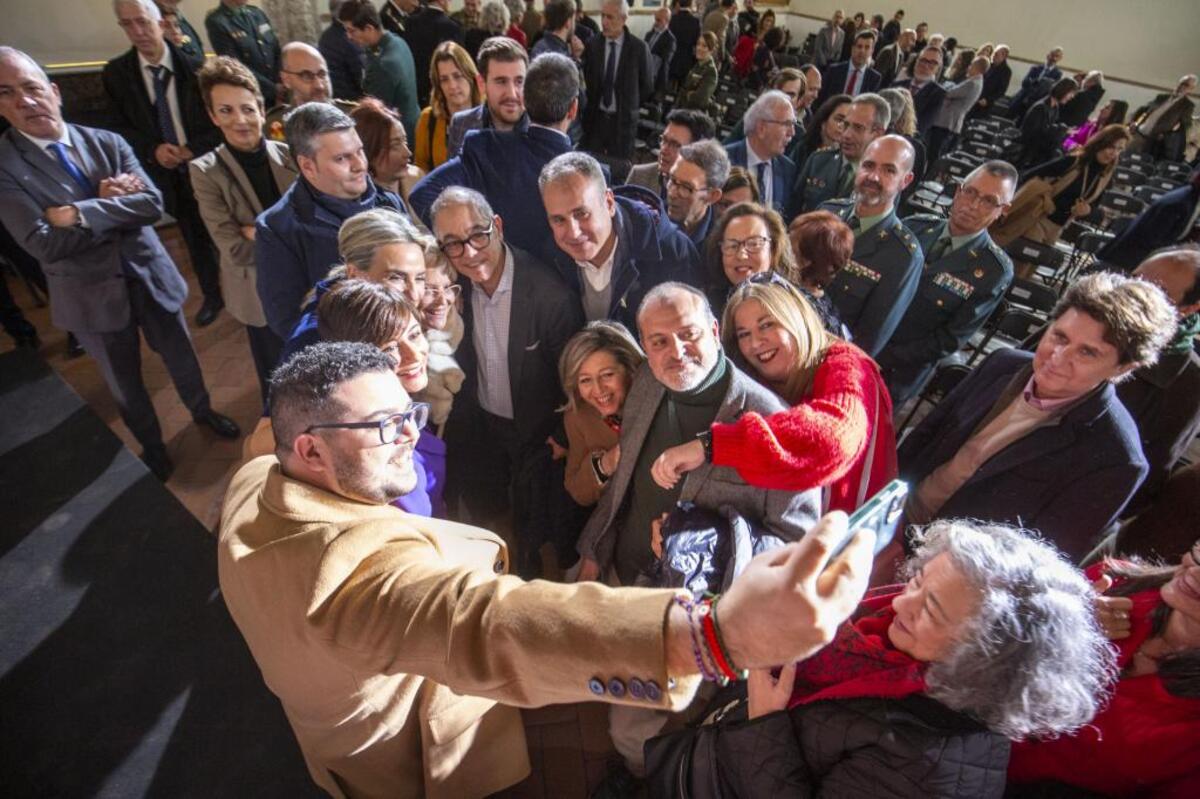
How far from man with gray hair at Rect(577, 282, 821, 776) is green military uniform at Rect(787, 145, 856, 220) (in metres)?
2.77

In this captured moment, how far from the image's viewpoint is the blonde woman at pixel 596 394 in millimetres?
1985

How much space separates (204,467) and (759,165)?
157 inches

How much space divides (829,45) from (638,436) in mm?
11206

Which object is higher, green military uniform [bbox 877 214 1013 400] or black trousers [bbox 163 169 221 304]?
green military uniform [bbox 877 214 1013 400]

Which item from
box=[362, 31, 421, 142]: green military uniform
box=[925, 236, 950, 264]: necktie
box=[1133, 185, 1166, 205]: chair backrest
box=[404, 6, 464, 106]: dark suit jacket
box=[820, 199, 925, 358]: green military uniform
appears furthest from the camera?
box=[1133, 185, 1166, 205]: chair backrest

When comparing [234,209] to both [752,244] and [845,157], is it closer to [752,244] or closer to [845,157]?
[752,244]

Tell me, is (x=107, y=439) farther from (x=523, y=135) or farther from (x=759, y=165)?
(x=759, y=165)

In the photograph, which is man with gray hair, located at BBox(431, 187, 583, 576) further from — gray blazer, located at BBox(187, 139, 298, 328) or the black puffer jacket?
the black puffer jacket

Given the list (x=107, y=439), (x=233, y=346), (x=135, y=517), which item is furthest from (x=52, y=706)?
(x=233, y=346)

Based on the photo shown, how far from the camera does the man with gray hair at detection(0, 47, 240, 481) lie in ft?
7.58

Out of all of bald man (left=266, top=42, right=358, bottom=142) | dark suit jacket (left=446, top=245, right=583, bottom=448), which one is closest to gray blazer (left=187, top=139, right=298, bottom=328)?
bald man (left=266, top=42, right=358, bottom=142)

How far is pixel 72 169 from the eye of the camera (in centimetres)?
245

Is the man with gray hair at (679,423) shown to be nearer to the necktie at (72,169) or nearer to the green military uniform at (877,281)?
the green military uniform at (877,281)

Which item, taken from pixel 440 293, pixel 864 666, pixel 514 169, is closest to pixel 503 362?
pixel 440 293
